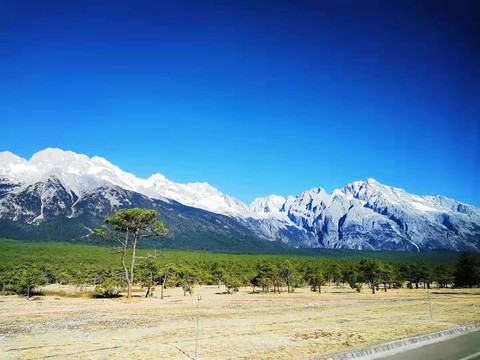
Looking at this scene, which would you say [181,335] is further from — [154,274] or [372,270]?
[372,270]

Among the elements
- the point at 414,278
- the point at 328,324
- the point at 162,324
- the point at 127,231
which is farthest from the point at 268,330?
the point at 414,278

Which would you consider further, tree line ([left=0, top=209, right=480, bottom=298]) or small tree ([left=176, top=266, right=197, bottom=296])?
small tree ([left=176, top=266, right=197, bottom=296])

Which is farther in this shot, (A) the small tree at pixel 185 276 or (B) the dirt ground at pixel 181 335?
(A) the small tree at pixel 185 276

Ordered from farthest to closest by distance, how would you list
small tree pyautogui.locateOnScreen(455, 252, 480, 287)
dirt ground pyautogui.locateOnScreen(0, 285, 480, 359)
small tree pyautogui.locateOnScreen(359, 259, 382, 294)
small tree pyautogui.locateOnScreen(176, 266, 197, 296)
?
small tree pyautogui.locateOnScreen(455, 252, 480, 287) < small tree pyautogui.locateOnScreen(359, 259, 382, 294) < small tree pyautogui.locateOnScreen(176, 266, 197, 296) < dirt ground pyautogui.locateOnScreen(0, 285, 480, 359)

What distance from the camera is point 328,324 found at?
22.1 m

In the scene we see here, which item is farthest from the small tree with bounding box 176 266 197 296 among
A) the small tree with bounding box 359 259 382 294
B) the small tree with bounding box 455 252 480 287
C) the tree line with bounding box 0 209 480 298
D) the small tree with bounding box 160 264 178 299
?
the small tree with bounding box 455 252 480 287

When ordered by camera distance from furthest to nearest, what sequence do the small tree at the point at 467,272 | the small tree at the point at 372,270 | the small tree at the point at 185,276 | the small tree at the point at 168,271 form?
the small tree at the point at 467,272 → the small tree at the point at 372,270 → the small tree at the point at 185,276 → the small tree at the point at 168,271

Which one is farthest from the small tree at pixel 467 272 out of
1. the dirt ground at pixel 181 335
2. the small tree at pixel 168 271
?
the dirt ground at pixel 181 335

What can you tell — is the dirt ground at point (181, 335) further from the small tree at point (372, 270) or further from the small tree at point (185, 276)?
the small tree at point (372, 270)

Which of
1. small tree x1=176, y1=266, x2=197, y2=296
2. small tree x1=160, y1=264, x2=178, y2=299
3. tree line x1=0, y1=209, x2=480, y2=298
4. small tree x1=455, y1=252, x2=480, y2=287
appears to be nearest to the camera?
tree line x1=0, y1=209, x2=480, y2=298

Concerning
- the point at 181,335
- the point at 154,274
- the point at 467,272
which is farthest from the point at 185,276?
the point at 467,272

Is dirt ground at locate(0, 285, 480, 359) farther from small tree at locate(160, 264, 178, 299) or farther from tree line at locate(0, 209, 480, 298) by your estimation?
small tree at locate(160, 264, 178, 299)

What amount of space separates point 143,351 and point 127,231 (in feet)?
96.6

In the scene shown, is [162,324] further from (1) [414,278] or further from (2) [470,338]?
(1) [414,278]
